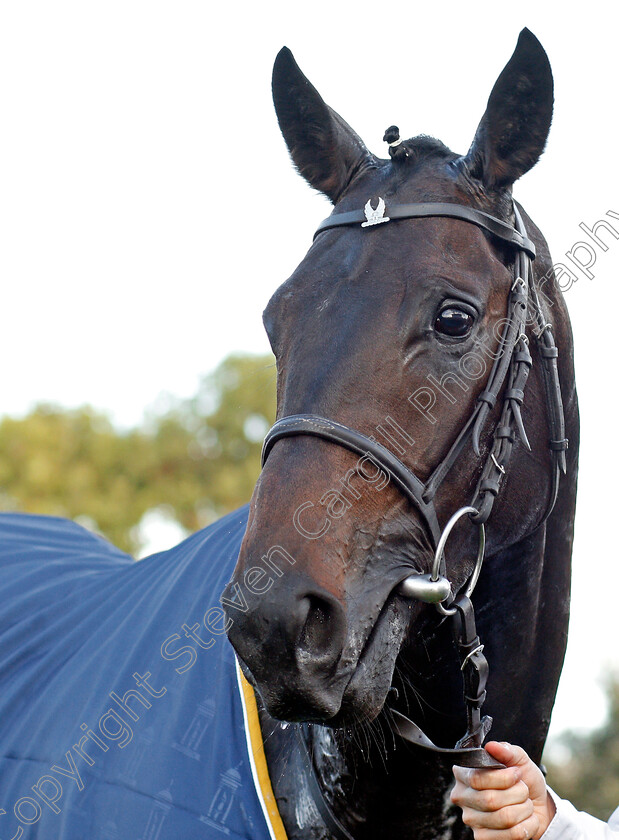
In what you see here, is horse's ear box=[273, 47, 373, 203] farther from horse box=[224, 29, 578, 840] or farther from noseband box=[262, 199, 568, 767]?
noseband box=[262, 199, 568, 767]

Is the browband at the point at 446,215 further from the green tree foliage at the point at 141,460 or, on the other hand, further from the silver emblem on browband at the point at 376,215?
the green tree foliage at the point at 141,460

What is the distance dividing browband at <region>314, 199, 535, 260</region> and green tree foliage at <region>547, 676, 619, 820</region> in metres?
18.8

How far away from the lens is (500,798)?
2.06 metres

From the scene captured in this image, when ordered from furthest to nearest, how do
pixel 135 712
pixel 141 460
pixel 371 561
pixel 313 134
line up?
pixel 141 460, pixel 313 134, pixel 135 712, pixel 371 561

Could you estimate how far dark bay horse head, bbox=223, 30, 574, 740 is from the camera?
6.05ft

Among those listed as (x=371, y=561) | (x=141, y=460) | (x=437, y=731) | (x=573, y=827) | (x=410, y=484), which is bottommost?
(x=573, y=827)

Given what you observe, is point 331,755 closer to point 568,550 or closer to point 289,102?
point 568,550

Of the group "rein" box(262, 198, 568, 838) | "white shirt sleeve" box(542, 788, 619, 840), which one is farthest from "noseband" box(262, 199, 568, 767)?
"white shirt sleeve" box(542, 788, 619, 840)

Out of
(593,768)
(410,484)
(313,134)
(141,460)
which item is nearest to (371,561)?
(410,484)

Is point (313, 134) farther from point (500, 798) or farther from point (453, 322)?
point (500, 798)

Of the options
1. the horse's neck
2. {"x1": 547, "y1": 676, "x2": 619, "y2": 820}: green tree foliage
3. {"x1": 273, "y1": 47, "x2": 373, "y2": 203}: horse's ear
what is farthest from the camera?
{"x1": 547, "y1": 676, "x2": 619, "y2": 820}: green tree foliage

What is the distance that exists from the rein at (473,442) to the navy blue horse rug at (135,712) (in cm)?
47

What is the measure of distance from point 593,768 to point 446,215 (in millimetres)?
21645

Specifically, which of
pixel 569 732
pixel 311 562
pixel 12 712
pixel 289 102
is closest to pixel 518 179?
pixel 289 102
